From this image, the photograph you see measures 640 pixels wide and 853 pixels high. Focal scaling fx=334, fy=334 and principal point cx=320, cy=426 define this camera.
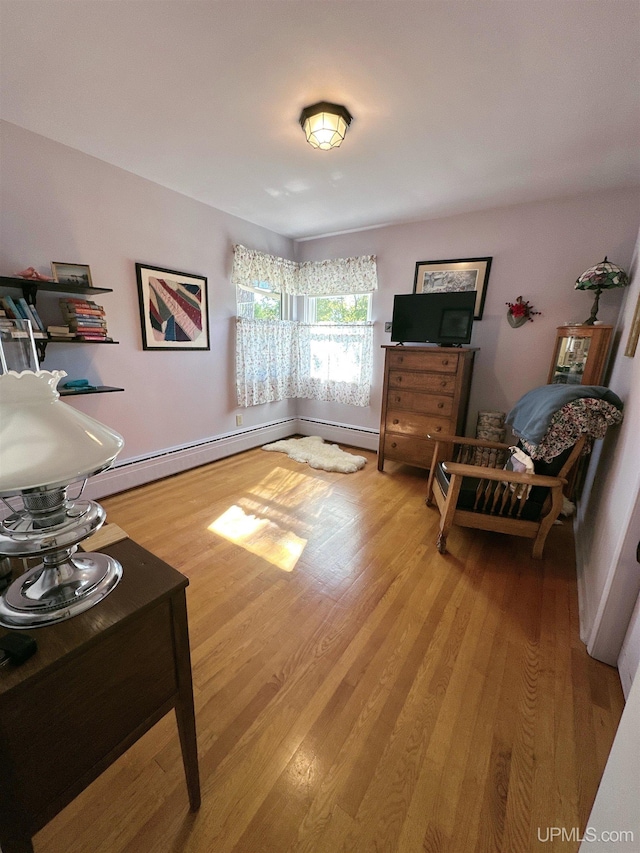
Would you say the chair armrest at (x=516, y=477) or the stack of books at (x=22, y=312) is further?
the stack of books at (x=22, y=312)

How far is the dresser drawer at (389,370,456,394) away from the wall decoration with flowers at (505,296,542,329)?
31.3 inches

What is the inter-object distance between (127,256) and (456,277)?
2.87m

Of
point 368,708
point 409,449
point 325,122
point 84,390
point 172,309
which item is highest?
point 325,122

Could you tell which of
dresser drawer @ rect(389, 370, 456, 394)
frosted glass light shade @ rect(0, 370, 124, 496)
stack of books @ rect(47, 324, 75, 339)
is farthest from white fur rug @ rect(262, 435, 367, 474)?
frosted glass light shade @ rect(0, 370, 124, 496)

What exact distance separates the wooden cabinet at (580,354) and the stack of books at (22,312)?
12.0 ft

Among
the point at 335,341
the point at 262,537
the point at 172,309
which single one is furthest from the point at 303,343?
the point at 262,537

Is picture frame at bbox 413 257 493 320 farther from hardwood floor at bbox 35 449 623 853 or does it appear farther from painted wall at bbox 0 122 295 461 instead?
hardwood floor at bbox 35 449 623 853

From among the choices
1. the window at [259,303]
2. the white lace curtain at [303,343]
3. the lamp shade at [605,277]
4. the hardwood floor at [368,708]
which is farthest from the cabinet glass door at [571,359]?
the window at [259,303]

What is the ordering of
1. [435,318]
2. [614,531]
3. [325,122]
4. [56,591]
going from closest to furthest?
[56,591] < [614,531] < [325,122] < [435,318]

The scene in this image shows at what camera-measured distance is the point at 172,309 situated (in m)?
2.97

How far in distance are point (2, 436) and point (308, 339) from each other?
385cm

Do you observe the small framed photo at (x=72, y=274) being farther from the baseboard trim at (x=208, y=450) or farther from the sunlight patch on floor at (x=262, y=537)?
the sunlight patch on floor at (x=262, y=537)

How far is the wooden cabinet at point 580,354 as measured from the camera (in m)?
2.41

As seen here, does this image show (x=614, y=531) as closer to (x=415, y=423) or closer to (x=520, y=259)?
(x=415, y=423)
